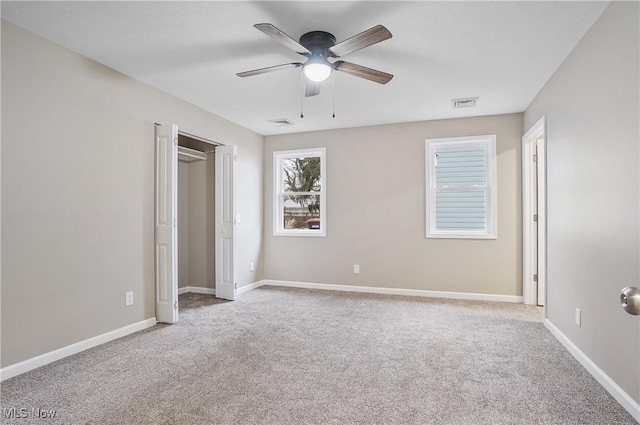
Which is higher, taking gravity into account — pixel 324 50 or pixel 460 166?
pixel 324 50

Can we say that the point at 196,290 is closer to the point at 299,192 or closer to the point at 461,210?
the point at 299,192

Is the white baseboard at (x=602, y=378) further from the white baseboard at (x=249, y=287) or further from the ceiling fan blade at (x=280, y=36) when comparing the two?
the white baseboard at (x=249, y=287)

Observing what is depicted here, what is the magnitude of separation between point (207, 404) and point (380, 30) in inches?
101

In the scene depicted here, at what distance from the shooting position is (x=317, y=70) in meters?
2.77

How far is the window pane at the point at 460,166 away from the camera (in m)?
5.05

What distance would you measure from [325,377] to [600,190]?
7.76 ft

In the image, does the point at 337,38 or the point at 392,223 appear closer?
the point at 337,38

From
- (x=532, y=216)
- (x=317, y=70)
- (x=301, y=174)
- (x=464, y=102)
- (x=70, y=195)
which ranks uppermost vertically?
(x=464, y=102)

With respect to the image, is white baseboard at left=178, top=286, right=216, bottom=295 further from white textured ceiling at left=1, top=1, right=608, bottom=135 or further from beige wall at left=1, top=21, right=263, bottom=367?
white textured ceiling at left=1, top=1, right=608, bottom=135

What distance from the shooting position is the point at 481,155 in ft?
16.5

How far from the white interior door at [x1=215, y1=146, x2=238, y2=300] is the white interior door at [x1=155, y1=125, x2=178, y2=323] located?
3.75ft

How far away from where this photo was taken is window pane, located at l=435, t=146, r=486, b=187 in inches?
199

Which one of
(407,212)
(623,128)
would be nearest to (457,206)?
(407,212)

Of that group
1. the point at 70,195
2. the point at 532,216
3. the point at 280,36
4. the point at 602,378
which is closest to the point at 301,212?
the point at 532,216
